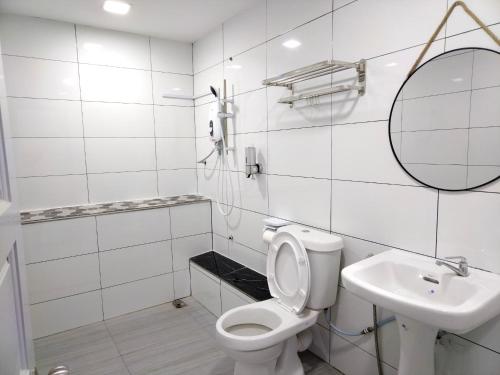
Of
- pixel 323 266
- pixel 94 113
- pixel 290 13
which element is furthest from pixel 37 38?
pixel 323 266

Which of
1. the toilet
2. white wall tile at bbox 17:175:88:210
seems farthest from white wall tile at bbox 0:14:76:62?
the toilet

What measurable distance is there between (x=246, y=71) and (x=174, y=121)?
1.00m

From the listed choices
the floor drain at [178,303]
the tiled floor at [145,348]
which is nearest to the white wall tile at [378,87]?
the tiled floor at [145,348]

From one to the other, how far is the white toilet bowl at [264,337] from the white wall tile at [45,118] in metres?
1.96

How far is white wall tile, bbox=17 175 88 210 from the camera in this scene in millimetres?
2473

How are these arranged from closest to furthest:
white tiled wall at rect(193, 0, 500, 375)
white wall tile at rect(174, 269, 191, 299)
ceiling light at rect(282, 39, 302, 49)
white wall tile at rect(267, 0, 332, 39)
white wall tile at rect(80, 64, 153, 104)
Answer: white tiled wall at rect(193, 0, 500, 375) < white wall tile at rect(267, 0, 332, 39) < ceiling light at rect(282, 39, 302, 49) < white wall tile at rect(80, 64, 153, 104) < white wall tile at rect(174, 269, 191, 299)

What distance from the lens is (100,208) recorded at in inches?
103

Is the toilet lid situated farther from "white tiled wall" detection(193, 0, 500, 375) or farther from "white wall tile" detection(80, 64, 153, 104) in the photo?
"white wall tile" detection(80, 64, 153, 104)

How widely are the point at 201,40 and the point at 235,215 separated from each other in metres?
1.64

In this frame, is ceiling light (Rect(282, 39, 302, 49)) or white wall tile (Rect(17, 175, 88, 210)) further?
white wall tile (Rect(17, 175, 88, 210))

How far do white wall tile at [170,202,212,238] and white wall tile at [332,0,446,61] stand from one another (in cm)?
178

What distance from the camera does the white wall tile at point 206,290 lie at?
2.54 metres

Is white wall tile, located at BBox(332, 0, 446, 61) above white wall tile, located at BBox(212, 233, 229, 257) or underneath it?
above

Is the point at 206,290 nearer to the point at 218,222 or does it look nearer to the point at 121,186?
the point at 218,222
